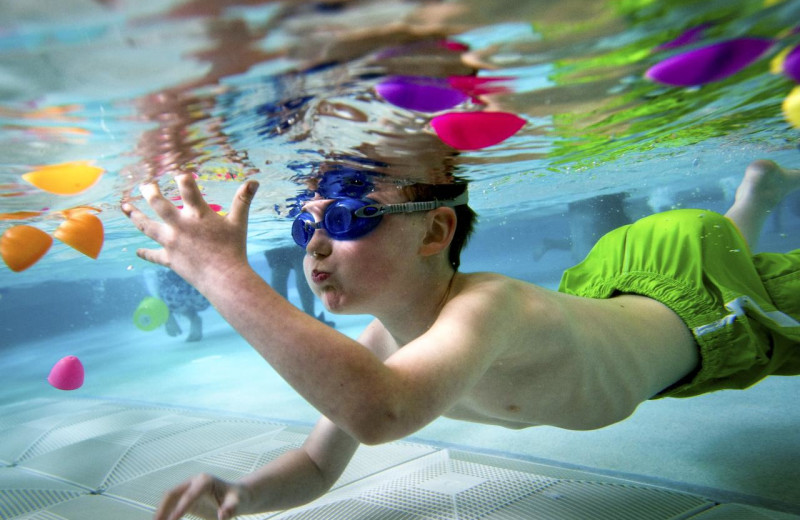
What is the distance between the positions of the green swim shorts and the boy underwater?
0.05 feet

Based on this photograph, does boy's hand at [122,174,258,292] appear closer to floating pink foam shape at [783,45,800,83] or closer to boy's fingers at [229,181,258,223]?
boy's fingers at [229,181,258,223]

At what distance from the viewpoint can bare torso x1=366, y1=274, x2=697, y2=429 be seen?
2.77m

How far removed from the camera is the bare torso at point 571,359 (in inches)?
109

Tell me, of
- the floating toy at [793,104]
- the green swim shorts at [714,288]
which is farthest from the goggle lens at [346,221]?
the floating toy at [793,104]

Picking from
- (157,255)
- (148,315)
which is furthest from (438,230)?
(148,315)

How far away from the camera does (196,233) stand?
2.00m

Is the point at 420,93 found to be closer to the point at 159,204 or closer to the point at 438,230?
the point at 438,230

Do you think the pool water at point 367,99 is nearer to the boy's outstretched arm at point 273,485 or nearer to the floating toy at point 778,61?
the floating toy at point 778,61

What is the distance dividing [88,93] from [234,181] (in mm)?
3024

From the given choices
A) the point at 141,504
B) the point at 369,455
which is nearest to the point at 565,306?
the point at 369,455

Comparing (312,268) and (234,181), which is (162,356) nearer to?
(234,181)

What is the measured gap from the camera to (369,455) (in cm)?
504

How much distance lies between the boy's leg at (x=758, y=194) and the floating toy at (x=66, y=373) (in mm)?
8513

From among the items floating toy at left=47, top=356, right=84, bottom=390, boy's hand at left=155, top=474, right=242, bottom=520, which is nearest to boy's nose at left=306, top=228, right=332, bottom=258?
boy's hand at left=155, top=474, right=242, bottom=520
